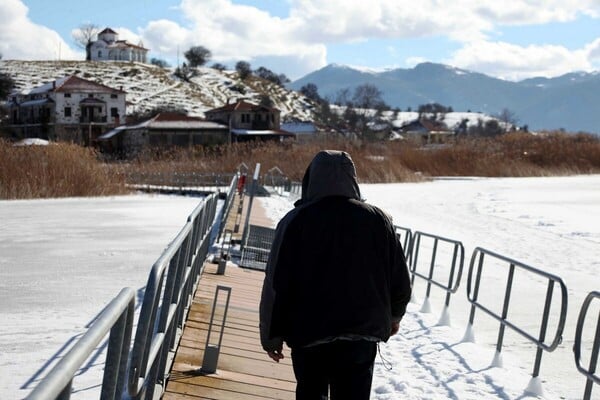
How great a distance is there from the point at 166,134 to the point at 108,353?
254 feet

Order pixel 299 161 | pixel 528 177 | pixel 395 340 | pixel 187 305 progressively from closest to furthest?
pixel 187 305 → pixel 395 340 → pixel 299 161 → pixel 528 177

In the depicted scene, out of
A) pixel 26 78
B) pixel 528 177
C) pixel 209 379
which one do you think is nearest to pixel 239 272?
pixel 209 379

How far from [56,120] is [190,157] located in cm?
5329

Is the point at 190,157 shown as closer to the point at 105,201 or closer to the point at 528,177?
the point at 105,201

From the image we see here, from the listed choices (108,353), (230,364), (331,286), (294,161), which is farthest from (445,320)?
(294,161)

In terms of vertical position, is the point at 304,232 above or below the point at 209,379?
above

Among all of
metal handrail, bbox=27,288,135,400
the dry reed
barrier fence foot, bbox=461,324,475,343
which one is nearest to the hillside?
the dry reed

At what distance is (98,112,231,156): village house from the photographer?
77125 millimetres

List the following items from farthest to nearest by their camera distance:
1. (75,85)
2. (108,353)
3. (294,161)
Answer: (75,85) < (294,161) < (108,353)

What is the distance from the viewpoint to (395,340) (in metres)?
7.64

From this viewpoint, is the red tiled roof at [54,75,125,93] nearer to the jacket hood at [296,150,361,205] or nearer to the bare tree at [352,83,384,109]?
the bare tree at [352,83,384,109]

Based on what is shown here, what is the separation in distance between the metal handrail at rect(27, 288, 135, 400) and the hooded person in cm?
87

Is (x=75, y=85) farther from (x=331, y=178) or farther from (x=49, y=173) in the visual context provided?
(x=331, y=178)

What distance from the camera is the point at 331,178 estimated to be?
3.49 meters
